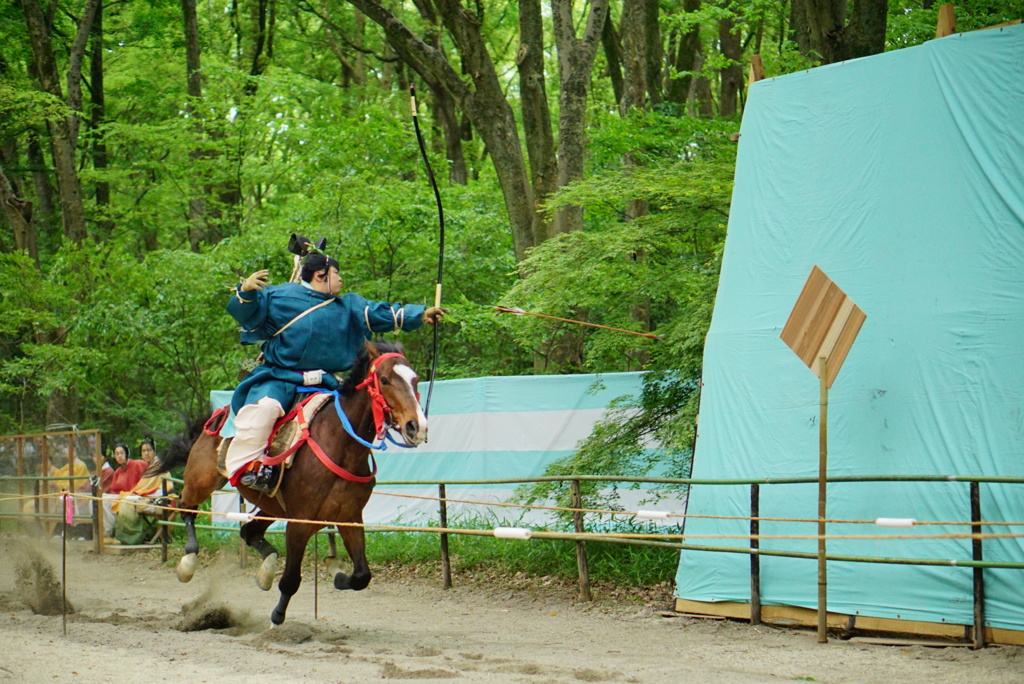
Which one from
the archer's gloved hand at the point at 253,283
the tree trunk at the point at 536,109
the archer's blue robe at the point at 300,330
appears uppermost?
the tree trunk at the point at 536,109

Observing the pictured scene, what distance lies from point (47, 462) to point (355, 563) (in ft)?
28.5

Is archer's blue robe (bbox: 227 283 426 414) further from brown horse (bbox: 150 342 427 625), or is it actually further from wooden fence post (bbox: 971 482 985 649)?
wooden fence post (bbox: 971 482 985 649)

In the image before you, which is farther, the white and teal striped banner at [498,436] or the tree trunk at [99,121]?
the tree trunk at [99,121]

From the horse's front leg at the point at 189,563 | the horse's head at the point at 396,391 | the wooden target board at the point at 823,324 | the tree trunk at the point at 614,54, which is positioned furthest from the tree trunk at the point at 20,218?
the wooden target board at the point at 823,324

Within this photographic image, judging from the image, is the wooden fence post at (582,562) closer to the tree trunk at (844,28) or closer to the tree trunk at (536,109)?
the tree trunk at (844,28)

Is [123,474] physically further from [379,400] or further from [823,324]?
[823,324]

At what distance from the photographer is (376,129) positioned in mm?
17234

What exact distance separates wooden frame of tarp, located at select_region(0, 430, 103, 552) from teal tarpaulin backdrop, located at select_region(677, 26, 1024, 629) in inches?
345

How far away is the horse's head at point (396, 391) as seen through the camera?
6141mm

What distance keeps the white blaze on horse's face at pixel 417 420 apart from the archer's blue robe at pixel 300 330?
2.56 ft

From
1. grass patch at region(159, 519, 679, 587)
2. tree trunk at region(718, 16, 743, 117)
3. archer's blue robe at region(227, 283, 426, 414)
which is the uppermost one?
tree trunk at region(718, 16, 743, 117)

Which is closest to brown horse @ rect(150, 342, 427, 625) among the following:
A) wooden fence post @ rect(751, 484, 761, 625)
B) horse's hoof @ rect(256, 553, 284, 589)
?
horse's hoof @ rect(256, 553, 284, 589)

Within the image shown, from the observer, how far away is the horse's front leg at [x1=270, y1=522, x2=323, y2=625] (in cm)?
688

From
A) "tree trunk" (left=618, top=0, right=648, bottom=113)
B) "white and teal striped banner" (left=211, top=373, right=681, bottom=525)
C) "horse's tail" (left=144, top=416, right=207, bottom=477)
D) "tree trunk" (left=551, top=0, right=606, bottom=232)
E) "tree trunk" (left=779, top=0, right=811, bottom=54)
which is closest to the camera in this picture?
"horse's tail" (left=144, top=416, right=207, bottom=477)
